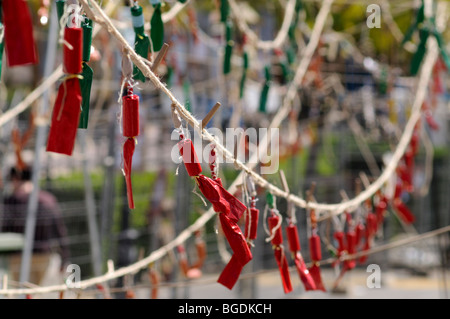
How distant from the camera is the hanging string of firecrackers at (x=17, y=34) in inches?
25.2

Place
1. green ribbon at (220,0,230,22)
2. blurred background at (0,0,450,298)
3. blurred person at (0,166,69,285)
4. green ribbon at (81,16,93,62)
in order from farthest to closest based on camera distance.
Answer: blurred person at (0,166,69,285)
blurred background at (0,0,450,298)
green ribbon at (220,0,230,22)
green ribbon at (81,16,93,62)

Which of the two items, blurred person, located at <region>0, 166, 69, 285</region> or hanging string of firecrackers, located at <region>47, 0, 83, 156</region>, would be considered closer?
hanging string of firecrackers, located at <region>47, 0, 83, 156</region>

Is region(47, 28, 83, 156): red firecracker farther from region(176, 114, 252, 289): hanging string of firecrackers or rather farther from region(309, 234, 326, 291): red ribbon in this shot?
region(309, 234, 326, 291): red ribbon

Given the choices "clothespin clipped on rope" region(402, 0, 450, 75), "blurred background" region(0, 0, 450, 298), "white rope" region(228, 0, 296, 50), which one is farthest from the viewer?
"blurred background" region(0, 0, 450, 298)

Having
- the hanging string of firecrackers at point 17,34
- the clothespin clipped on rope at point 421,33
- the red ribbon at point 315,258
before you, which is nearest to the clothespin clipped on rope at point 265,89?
the clothespin clipped on rope at point 421,33

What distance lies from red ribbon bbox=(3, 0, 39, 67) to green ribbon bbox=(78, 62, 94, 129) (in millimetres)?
126

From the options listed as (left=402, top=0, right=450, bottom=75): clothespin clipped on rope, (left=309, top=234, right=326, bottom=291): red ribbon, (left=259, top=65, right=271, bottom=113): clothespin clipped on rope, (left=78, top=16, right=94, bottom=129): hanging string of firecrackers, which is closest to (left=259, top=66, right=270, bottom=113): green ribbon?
(left=259, top=65, right=271, bottom=113): clothespin clipped on rope

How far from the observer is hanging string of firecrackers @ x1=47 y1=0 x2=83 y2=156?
693 mm

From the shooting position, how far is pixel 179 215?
2.65 meters

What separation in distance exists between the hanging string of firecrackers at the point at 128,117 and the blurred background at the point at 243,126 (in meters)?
1.01

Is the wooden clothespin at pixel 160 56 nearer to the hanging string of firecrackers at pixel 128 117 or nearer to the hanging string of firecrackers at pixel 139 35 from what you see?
the hanging string of firecrackers at pixel 128 117

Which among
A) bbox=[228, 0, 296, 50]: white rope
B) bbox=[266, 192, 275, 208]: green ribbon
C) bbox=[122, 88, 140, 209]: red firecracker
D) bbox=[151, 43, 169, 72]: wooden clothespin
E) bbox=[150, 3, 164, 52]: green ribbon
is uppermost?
bbox=[228, 0, 296, 50]: white rope
